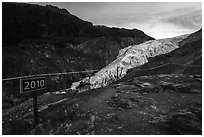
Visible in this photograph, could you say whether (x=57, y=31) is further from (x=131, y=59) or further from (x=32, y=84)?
(x=32, y=84)

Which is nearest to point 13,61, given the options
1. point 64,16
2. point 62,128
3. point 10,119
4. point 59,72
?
point 59,72

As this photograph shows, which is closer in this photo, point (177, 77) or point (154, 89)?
point (154, 89)

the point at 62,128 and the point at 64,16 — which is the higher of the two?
the point at 64,16

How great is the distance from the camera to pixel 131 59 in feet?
71.3

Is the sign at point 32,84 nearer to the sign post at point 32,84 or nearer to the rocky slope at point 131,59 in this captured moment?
the sign post at point 32,84

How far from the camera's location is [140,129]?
14.6 ft

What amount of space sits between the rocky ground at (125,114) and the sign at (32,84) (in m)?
0.89

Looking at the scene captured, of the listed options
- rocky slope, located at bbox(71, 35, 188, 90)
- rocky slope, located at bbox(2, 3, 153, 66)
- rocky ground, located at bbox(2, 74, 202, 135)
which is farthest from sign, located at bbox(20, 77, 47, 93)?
rocky slope, located at bbox(2, 3, 153, 66)

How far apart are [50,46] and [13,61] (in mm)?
5227

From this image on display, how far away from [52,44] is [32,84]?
22303 millimetres

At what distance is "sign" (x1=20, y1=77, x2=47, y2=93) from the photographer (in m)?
4.49

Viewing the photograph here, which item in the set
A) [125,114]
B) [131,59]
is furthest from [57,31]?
[125,114]

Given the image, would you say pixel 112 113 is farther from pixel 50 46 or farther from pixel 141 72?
pixel 50 46

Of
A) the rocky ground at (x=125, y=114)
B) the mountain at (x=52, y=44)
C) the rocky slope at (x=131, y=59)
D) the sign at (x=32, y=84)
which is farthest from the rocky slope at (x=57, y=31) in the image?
the sign at (x=32, y=84)
